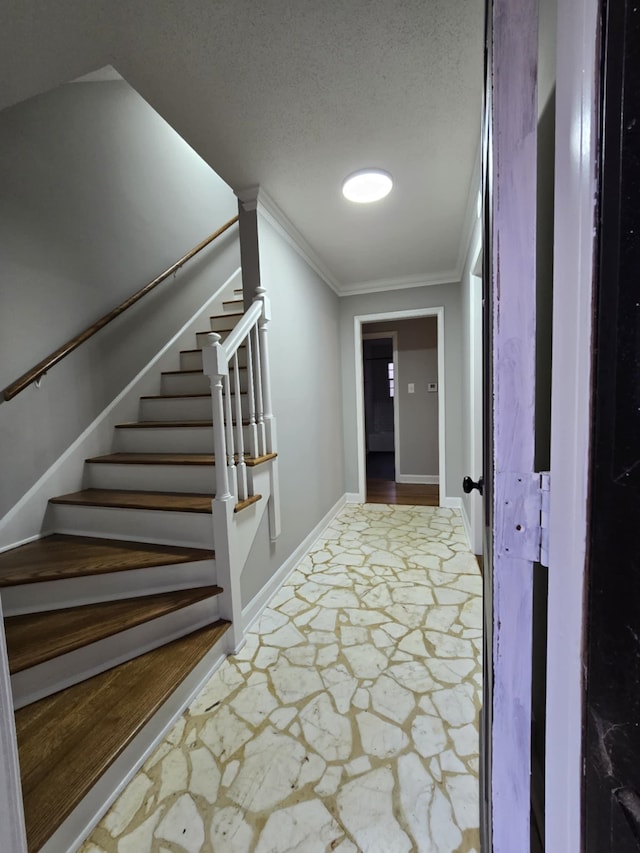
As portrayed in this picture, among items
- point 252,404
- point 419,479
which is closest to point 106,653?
point 252,404

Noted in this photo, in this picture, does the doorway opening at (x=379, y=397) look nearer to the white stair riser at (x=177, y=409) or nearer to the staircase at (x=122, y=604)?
the white stair riser at (x=177, y=409)

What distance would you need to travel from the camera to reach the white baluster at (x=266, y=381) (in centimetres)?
208

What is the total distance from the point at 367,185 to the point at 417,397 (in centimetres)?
310

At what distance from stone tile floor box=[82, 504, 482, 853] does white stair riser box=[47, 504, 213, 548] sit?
Result: 63cm

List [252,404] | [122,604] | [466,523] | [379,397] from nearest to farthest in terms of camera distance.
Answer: [122,604], [252,404], [466,523], [379,397]

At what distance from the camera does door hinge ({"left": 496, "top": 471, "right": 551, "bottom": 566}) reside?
479 mm

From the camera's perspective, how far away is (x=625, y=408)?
1.12 feet

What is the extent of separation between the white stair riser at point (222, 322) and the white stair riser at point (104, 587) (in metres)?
2.20

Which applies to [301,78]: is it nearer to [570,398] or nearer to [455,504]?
[570,398]

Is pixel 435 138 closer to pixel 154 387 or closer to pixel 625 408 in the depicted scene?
pixel 625 408

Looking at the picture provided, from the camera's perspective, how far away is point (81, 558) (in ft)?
5.59

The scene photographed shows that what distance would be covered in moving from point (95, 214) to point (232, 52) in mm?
1797

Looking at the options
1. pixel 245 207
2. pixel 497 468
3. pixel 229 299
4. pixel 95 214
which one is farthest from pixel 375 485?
pixel 497 468

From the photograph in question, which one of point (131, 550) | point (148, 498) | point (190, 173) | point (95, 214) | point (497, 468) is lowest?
point (131, 550)
